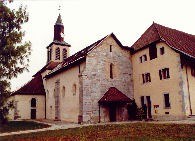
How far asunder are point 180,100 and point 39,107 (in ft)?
81.1

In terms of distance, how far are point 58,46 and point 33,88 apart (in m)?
9.61

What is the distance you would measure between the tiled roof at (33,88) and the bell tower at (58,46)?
518cm

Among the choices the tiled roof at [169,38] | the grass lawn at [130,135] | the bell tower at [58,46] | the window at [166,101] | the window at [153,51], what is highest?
the bell tower at [58,46]

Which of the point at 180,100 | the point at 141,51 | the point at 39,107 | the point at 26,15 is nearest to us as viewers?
the point at 26,15

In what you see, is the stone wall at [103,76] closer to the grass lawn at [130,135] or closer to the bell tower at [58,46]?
the grass lawn at [130,135]

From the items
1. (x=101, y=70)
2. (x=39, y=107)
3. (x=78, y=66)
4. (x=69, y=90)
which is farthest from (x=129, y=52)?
(x=39, y=107)

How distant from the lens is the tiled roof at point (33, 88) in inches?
1521

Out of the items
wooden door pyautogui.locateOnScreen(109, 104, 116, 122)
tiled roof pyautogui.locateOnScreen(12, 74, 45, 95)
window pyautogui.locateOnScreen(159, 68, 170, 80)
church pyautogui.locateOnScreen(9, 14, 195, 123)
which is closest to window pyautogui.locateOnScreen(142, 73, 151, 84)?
church pyautogui.locateOnScreen(9, 14, 195, 123)

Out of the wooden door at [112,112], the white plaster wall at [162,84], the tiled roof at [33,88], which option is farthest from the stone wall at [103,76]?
the tiled roof at [33,88]

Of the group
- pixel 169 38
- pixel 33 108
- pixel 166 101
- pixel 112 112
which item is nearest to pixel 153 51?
pixel 169 38

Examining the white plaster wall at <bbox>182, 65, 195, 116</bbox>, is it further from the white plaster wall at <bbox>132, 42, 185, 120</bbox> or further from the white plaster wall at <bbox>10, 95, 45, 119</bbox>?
the white plaster wall at <bbox>10, 95, 45, 119</bbox>

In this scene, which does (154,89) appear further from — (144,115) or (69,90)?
(69,90)

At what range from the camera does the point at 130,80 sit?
1169 inches

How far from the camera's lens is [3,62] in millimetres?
16109
